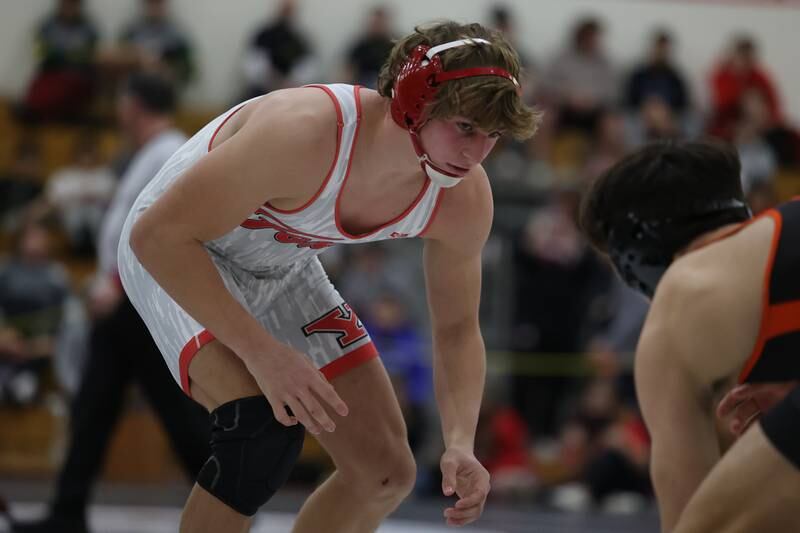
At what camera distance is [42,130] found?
400 inches

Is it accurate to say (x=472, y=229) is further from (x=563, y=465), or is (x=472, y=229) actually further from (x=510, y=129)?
(x=563, y=465)

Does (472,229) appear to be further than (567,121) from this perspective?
No

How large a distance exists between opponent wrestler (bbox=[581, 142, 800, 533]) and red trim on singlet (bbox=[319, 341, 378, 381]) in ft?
2.41

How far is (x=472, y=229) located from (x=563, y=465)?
5.38 meters

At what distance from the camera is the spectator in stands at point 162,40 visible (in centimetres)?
1051

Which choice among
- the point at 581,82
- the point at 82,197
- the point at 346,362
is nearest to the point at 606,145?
the point at 581,82

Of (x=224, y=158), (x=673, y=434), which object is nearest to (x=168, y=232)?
(x=224, y=158)

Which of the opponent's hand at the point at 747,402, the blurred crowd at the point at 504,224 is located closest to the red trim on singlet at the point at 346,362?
the opponent's hand at the point at 747,402

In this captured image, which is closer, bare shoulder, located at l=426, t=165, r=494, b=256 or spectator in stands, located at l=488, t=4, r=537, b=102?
bare shoulder, located at l=426, t=165, r=494, b=256

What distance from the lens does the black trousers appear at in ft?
15.7

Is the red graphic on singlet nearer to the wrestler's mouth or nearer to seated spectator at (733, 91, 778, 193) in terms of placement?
the wrestler's mouth

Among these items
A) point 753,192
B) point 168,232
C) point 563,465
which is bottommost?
point 563,465

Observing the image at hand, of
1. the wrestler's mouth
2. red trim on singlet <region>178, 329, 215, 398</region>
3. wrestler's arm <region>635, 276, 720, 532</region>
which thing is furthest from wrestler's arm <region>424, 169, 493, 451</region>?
wrestler's arm <region>635, 276, 720, 532</region>

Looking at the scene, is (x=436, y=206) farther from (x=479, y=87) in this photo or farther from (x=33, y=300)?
(x=33, y=300)
